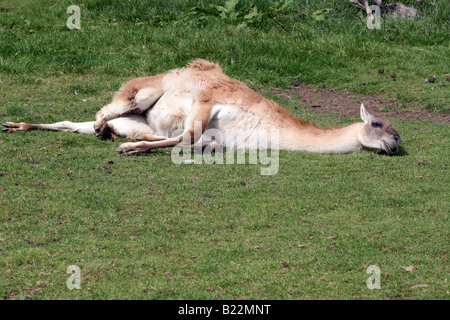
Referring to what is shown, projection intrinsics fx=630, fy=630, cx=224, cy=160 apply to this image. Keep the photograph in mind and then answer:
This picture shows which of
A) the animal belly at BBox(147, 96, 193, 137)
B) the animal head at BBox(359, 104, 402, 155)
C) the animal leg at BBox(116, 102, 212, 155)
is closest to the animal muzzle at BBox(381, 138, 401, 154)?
the animal head at BBox(359, 104, 402, 155)

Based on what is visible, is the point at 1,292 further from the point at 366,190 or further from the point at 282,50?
the point at 282,50

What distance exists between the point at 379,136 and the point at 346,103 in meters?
2.72

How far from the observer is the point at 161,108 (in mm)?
8062

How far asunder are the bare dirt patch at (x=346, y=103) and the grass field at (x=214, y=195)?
187mm

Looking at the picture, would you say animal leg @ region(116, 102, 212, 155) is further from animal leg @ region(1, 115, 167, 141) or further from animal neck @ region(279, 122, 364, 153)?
animal neck @ region(279, 122, 364, 153)

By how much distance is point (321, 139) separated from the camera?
760 cm

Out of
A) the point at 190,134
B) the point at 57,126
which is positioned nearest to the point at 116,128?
the point at 57,126

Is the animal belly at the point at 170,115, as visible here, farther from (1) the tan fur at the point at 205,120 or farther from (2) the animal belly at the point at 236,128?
(2) the animal belly at the point at 236,128

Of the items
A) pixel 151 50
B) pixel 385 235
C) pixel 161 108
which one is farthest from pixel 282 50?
pixel 385 235

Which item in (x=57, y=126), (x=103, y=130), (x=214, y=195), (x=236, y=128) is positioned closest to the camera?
(x=214, y=195)

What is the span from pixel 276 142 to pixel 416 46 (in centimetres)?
568

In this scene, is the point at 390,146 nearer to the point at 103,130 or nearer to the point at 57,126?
the point at 103,130

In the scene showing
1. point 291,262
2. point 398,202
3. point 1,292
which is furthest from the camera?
point 398,202

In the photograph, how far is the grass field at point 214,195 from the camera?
15.0ft
